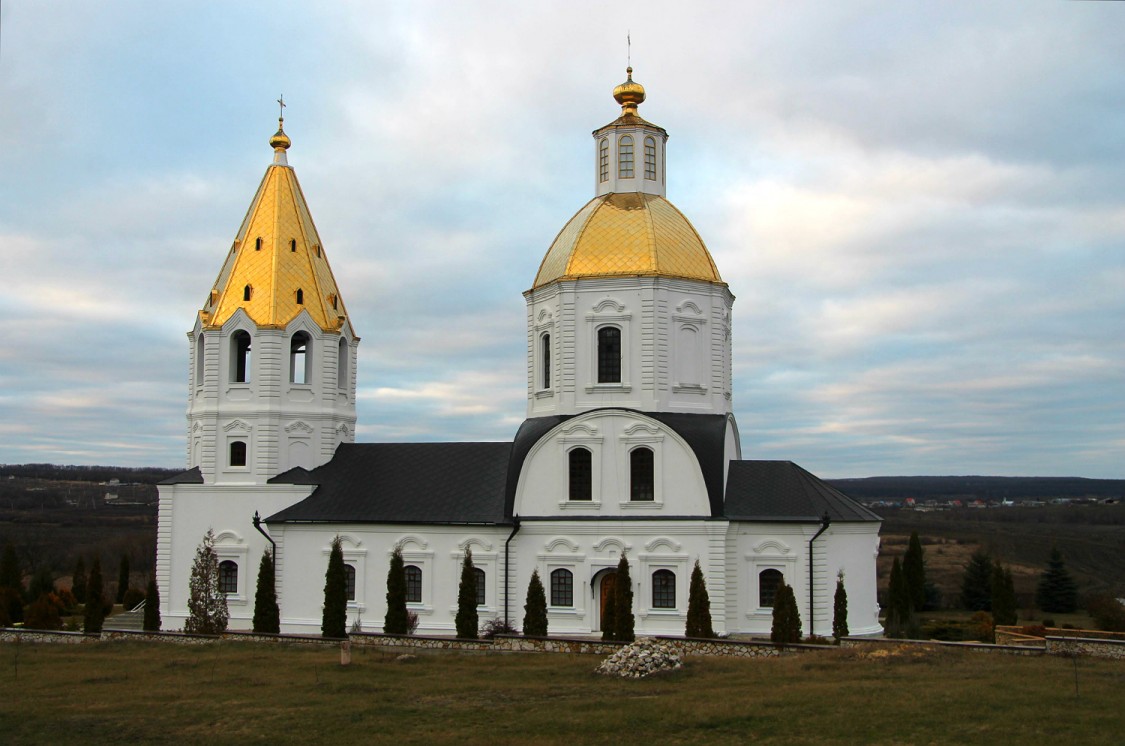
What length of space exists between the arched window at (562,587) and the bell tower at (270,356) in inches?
356

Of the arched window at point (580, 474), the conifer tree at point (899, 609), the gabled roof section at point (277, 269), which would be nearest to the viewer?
the arched window at point (580, 474)

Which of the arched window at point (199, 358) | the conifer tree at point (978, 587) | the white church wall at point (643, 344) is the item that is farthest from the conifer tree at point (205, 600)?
the conifer tree at point (978, 587)

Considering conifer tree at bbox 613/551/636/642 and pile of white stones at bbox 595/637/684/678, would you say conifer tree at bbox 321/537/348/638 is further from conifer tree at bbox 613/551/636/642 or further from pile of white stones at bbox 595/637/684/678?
pile of white stones at bbox 595/637/684/678

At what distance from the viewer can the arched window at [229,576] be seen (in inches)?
1320

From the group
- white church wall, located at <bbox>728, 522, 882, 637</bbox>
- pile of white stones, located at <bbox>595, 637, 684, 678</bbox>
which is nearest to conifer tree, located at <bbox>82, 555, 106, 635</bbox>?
pile of white stones, located at <bbox>595, 637, 684, 678</bbox>

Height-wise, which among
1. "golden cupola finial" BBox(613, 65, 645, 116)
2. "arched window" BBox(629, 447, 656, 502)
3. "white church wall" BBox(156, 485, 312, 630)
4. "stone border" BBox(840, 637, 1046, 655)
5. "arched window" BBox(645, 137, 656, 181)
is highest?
"golden cupola finial" BBox(613, 65, 645, 116)

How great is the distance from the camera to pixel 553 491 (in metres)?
31.1

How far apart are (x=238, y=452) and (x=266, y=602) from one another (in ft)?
18.3

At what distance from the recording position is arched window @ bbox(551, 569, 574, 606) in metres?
30.8

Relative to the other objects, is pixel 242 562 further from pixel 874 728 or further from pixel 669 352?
pixel 874 728

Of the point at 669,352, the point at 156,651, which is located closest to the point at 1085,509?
the point at 669,352

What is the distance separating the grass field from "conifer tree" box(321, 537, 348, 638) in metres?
5.17

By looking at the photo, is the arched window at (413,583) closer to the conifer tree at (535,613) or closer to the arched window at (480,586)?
the arched window at (480,586)

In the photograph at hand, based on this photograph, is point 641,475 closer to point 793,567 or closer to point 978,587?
point 793,567
